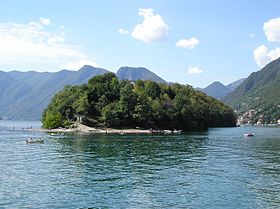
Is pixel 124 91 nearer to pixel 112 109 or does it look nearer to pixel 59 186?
pixel 112 109

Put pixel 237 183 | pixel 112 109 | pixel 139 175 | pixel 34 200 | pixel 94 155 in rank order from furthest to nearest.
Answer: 1. pixel 112 109
2. pixel 94 155
3. pixel 139 175
4. pixel 237 183
5. pixel 34 200

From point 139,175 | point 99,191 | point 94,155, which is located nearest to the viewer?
point 99,191

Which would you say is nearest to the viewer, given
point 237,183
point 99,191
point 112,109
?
point 99,191

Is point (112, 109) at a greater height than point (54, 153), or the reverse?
point (112, 109)

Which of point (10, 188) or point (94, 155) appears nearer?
point (10, 188)

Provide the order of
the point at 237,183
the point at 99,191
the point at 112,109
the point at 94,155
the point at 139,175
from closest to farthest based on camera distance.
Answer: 1. the point at 99,191
2. the point at 237,183
3. the point at 139,175
4. the point at 94,155
5. the point at 112,109

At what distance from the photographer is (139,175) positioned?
56.0 meters

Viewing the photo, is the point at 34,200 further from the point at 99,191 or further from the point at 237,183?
the point at 237,183

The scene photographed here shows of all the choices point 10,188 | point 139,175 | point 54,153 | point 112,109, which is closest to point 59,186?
point 10,188

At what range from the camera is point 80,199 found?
135ft

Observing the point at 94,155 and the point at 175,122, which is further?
the point at 175,122

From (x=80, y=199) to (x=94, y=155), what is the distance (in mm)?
39306

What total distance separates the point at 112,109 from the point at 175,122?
32.8 m

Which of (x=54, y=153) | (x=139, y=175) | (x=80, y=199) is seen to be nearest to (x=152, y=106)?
(x=54, y=153)
